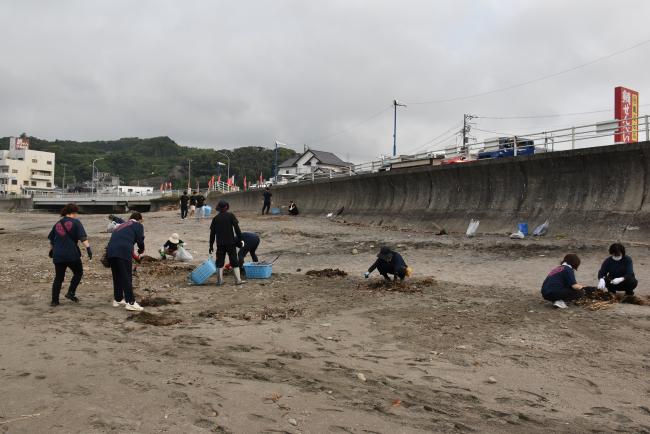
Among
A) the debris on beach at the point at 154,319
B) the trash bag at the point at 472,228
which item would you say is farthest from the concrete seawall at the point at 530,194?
the debris on beach at the point at 154,319

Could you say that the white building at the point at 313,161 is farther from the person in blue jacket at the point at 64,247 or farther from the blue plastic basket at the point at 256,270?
the person in blue jacket at the point at 64,247

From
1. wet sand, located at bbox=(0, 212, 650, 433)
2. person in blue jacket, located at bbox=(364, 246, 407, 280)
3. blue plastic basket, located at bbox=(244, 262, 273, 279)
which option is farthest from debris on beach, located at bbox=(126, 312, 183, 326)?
person in blue jacket, located at bbox=(364, 246, 407, 280)

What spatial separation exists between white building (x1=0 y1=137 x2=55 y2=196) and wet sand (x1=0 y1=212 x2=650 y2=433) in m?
98.1

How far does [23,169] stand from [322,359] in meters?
108

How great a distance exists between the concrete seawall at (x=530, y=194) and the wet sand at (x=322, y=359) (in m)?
3.62

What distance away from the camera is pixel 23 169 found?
9512cm

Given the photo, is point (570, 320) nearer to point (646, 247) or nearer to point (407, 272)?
point (407, 272)

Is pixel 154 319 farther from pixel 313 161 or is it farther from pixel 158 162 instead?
pixel 158 162

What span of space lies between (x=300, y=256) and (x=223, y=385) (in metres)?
9.78

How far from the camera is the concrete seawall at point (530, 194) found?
1283 centimetres

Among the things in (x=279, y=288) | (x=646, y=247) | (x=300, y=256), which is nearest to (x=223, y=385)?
(x=279, y=288)

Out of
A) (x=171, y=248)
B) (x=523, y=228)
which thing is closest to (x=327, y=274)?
(x=171, y=248)

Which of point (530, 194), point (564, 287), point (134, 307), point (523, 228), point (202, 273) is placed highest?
point (530, 194)

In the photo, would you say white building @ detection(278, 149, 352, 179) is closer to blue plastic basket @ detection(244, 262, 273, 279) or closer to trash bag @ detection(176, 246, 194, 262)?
trash bag @ detection(176, 246, 194, 262)
